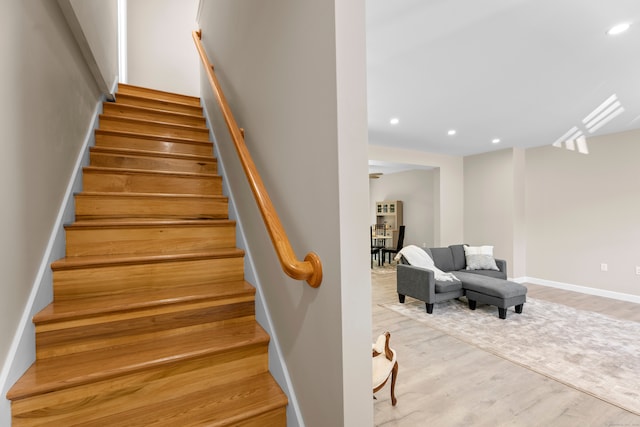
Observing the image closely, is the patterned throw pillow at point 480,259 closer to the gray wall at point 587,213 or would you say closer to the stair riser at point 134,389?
the gray wall at point 587,213

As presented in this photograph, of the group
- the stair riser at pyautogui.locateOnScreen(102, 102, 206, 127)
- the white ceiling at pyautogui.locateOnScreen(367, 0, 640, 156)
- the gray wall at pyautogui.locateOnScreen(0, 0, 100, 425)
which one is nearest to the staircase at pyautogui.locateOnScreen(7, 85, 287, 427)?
the gray wall at pyautogui.locateOnScreen(0, 0, 100, 425)

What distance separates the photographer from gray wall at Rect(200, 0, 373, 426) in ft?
3.03

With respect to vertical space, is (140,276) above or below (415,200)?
below

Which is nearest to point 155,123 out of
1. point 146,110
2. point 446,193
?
point 146,110

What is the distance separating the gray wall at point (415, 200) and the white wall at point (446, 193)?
35.1 inches

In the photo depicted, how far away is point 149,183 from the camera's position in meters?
2.14

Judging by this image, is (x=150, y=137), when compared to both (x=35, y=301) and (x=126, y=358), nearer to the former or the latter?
(x=35, y=301)

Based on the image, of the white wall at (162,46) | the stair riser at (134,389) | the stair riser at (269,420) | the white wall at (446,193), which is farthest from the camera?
the white wall at (446,193)

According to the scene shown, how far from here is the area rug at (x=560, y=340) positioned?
2371mm

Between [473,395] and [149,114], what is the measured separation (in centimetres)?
374

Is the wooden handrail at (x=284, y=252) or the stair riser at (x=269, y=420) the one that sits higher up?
the wooden handrail at (x=284, y=252)

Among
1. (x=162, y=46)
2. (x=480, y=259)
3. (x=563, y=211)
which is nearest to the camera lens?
(x=162, y=46)

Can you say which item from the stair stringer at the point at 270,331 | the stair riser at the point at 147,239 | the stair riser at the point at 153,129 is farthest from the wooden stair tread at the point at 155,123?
the stair riser at the point at 147,239

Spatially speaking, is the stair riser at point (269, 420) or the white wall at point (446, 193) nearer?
the stair riser at point (269, 420)
